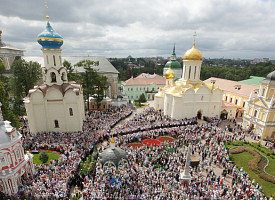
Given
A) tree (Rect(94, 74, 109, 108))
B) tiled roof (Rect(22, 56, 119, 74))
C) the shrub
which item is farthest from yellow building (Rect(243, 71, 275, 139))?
tiled roof (Rect(22, 56, 119, 74))

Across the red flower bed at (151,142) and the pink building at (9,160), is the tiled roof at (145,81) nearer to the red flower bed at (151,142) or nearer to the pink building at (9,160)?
the red flower bed at (151,142)

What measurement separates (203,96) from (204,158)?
12203 mm

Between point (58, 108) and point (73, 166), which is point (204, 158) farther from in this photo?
point (58, 108)

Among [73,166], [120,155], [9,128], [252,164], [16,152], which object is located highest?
[9,128]

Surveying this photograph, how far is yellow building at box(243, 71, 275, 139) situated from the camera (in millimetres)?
20406

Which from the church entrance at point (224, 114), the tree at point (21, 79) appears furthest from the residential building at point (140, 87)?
the tree at point (21, 79)

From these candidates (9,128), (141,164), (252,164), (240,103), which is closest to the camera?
(9,128)

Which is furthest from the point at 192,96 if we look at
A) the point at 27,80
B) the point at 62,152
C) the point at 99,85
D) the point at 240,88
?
the point at 27,80

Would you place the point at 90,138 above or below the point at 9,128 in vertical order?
below

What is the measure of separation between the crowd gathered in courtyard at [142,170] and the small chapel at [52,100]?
1492 millimetres

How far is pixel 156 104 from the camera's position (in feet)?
99.2

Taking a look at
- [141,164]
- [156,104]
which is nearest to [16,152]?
[141,164]

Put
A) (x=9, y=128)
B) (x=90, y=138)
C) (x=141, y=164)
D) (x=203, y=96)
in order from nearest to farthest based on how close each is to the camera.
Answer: (x=9, y=128) → (x=141, y=164) → (x=90, y=138) → (x=203, y=96)

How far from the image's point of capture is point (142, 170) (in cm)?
1271
